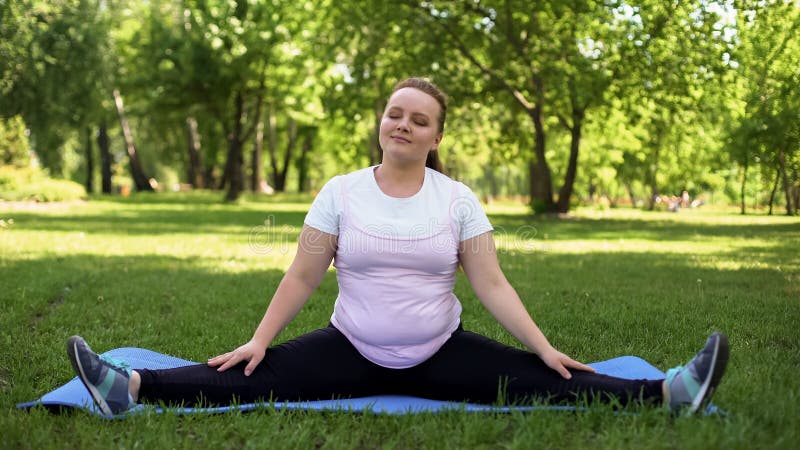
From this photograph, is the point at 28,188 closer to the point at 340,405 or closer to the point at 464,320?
the point at 464,320

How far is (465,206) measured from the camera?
356 cm

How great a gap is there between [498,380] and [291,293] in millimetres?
1112

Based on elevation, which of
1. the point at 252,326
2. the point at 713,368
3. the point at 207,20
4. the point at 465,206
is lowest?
the point at 252,326

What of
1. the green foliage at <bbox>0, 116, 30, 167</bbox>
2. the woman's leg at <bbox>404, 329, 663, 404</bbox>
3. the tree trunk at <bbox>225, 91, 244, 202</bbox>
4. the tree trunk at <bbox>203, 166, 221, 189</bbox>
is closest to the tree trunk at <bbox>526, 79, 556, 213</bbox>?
the tree trunk at <bbox>225, 91, 244, 202</bbox>

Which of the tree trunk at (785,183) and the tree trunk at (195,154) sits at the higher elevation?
the tree trunk at (195,154)

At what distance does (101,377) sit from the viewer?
3.15 metres

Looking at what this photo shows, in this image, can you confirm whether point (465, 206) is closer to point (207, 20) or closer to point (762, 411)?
point (762, 411)

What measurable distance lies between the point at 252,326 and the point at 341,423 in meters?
2.63

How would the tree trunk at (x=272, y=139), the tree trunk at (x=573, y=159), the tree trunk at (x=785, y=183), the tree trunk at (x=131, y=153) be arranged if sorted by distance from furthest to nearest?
the tree trunk at (x=272, y=139), the tree trunk at (x=131, y=153), the tree trunk at (x=573, y=159), the tree trunk at (x=785, y=183)

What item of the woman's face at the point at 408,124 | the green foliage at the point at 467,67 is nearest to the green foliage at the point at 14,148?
the green foliage at the point at 467,67

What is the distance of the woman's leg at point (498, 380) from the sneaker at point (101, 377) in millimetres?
1363

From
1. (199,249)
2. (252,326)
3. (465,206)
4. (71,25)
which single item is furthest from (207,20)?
(465,206)

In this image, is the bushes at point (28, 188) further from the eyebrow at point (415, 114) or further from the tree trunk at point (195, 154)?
the eyebrow at point (415, 114)

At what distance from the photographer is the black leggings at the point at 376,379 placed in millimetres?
3363
